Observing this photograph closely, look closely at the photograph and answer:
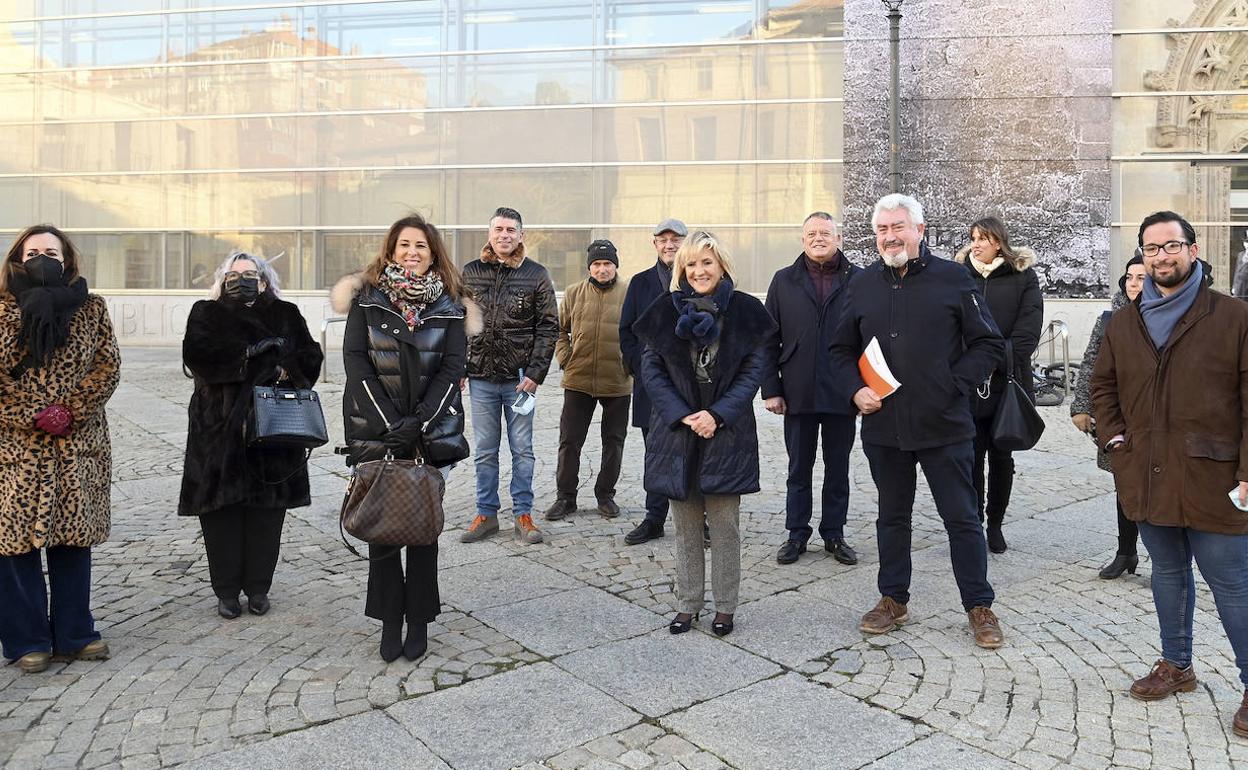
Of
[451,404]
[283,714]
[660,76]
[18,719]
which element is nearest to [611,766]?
[283,714]

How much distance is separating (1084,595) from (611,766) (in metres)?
2.95

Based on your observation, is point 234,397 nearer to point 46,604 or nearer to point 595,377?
point 46,604

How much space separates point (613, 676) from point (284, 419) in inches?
77.3

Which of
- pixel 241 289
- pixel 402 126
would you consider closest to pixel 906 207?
pixel 241 289

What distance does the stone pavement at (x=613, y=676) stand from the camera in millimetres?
3502

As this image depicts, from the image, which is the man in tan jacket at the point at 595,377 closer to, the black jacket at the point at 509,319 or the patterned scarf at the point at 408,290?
the black jacket at the point at 509,319

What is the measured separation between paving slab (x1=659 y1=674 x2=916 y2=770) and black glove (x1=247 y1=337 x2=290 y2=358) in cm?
254

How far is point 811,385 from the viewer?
5.77 metres

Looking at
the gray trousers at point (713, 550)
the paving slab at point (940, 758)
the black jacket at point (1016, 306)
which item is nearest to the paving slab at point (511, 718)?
the gray trousers at point (713, 550)

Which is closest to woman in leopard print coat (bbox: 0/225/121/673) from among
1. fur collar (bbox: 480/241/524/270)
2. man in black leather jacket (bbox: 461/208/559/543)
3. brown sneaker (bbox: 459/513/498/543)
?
brown sneaker (bbox: 459/513/498/543)

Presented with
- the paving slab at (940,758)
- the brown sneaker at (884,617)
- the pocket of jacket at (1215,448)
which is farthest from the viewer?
the brown sneaker at (884,617)

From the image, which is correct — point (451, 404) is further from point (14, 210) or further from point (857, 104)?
point (14, 210)

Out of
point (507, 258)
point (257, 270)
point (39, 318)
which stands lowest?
point (39, 318)

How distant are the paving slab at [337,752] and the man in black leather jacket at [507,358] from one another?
2.66 metres
